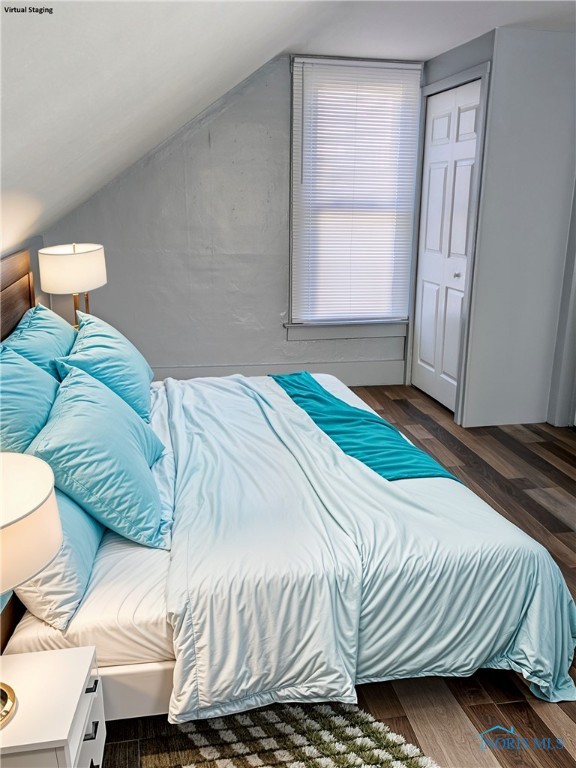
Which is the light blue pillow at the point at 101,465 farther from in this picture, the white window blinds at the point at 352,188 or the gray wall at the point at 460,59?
the gray wall at the point at 460,59

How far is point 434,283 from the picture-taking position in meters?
4.66

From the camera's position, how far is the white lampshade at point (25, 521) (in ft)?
3.76

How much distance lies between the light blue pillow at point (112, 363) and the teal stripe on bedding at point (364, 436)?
80 centimetres

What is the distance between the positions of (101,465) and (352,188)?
11.4 ft

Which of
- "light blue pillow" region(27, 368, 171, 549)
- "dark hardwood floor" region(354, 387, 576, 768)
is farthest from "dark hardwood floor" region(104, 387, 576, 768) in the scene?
"light blue pillow" region(27, 368, 171, 549)

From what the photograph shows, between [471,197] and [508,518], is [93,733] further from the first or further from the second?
[471,197]

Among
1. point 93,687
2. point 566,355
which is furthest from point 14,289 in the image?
point 566,355

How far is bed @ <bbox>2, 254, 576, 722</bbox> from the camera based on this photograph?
1.73m

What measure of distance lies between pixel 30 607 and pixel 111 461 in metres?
0.45

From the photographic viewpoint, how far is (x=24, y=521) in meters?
1.16

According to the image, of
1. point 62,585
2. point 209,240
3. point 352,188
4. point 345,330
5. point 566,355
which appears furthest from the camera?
point 345,330

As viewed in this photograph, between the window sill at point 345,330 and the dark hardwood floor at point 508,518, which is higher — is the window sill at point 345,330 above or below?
above

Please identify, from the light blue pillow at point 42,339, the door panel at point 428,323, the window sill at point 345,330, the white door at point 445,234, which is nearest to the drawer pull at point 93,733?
the light blue pillow at point 42,339

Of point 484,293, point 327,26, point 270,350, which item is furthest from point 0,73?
point 270,350
